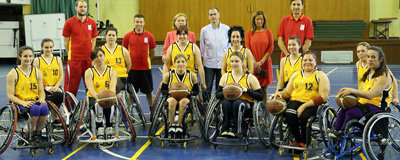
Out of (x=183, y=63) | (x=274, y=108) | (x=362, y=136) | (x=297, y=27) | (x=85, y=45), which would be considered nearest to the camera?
(x=362, y=136)

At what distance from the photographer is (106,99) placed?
4824mm

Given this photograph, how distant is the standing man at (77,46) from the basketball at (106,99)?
1582mm

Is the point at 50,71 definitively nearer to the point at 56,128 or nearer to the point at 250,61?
the point at 56,128

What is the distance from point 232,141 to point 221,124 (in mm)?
334

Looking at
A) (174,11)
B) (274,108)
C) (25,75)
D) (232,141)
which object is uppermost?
(174,11)

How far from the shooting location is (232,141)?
532 cm

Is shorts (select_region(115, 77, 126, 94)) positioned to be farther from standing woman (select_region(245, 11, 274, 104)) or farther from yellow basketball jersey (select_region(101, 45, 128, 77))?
standing woman (select_region(245, 11, 274, 104))

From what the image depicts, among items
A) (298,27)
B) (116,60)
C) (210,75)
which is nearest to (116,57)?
(116,60)

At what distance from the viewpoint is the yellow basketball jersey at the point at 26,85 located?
4.88 metres

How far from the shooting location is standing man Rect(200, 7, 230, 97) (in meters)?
6.30

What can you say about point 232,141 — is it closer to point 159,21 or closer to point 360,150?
point 360,150

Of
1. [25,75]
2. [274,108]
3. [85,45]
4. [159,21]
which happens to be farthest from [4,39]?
[274,108]

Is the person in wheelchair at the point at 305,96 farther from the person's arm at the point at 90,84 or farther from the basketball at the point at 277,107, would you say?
the person's arm at the point at 90,84

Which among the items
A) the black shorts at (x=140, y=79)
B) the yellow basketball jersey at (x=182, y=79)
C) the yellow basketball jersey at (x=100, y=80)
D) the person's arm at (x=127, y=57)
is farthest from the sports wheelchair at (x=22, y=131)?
the black shorts at (x=140, y=79)
